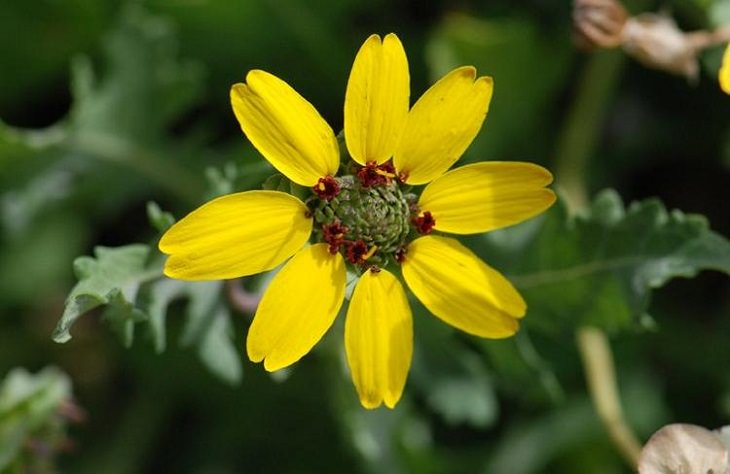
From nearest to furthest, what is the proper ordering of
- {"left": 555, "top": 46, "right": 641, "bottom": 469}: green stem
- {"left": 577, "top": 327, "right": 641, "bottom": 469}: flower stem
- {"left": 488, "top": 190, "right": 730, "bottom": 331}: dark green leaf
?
{"left": 488, "top": 190, "right": 730, "bottom": 331}: dark green leaf → {"left": 577, "top": 327, "right": 641, "bottom": 469}: flower stem → {"left": 555, "top": 46, "right": 641, "bottom": 469}: green stem

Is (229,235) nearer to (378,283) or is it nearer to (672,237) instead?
(378,283)

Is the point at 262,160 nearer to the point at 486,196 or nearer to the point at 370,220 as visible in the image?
the point at 370,220

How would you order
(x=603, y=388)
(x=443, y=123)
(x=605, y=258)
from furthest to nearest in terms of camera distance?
1. (x=603, y=388)
2. (x=605, y=258)
3. (x=443, y=123)

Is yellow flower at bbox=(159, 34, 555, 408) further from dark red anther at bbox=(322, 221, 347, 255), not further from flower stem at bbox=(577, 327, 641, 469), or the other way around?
flower stem at bbox=(577, 327, 641, 469)

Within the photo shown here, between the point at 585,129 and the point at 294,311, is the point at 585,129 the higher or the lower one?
the lower one

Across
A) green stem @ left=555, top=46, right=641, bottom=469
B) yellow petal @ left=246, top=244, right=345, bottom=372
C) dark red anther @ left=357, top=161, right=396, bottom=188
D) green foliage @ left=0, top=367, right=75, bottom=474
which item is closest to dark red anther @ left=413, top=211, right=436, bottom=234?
dark red anther @ left=357, top=161, right=396, bottom=188

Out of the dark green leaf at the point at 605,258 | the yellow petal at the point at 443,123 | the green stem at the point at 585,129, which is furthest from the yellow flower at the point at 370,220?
the green stem at the point at 585,129

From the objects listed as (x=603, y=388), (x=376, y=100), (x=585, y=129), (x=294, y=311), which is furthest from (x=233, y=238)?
(x=585, y=129)
